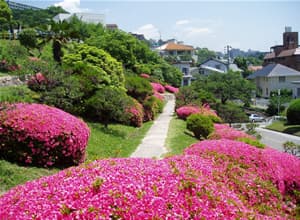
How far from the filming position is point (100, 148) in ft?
43.4

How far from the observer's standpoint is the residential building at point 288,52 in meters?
75.1

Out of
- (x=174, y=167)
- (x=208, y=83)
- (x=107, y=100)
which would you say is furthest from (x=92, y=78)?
(x=208, y=83)

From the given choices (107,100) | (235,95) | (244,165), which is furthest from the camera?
(235,95)

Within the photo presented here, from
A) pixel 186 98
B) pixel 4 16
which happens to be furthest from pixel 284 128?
pixel 4 16

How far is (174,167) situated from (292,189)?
4724mm

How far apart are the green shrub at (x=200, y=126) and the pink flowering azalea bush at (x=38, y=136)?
948 centimetres

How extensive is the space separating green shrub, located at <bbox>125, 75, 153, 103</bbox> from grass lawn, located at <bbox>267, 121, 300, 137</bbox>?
1786cm

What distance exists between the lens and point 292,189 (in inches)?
332

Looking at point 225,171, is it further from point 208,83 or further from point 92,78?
point 208,83

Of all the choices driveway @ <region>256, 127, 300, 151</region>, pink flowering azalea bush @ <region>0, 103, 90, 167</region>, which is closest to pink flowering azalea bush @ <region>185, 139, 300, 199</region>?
pink flowering azalea bush @ <region>0, 103, 90, 167</region>

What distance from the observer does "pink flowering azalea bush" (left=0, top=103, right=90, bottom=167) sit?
28.6ft

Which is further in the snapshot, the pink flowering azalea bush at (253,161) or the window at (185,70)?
the window at (185,70)

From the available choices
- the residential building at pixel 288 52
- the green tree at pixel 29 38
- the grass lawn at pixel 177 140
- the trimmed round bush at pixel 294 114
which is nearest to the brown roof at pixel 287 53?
the residential building at pixel 288 52

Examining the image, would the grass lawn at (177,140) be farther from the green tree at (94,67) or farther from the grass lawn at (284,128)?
the grass lawn at (284,128)
